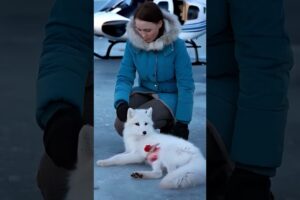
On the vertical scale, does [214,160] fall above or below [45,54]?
below

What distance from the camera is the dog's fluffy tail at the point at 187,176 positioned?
4.28 metres

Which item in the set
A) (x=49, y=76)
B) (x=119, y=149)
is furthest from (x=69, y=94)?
(x=119, y=149)

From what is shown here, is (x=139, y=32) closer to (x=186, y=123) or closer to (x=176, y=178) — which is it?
(x=186, y=123)

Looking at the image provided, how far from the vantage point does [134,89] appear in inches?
169

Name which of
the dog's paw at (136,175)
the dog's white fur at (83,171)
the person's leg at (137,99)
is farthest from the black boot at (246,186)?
the dog's white fur at (83,171)

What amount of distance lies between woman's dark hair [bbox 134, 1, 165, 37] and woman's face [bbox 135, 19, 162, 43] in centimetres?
2

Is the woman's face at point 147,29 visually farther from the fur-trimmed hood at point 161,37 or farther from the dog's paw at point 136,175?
the dog's paw at point 136,175

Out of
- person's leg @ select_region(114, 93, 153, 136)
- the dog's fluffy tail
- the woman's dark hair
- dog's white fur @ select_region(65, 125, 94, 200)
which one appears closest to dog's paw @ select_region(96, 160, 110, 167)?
dog's white fur @ select_region(65, 125, 94, 200)

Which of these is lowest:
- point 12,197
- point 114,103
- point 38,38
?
point 12,197

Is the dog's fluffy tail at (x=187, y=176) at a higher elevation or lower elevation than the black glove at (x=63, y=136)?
lower

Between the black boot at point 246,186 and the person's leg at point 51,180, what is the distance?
1010 mm

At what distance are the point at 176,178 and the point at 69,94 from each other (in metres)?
0.82

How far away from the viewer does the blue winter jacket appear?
4250 millimetres

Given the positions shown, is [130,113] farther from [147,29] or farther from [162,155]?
[147,29]
